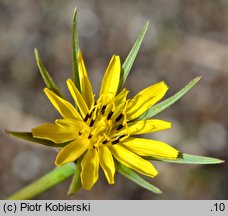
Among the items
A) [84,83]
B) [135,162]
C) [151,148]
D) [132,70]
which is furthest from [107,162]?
[132,70]

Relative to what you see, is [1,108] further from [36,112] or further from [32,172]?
[32,172]

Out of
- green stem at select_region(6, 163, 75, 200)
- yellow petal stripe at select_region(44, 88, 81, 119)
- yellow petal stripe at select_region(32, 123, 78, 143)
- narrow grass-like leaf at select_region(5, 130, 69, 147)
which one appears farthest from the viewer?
green stem at select_region(6, 163, 75, 200)

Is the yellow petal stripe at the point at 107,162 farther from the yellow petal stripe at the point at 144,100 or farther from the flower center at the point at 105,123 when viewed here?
the yellow petal stripe at the point at 144,100

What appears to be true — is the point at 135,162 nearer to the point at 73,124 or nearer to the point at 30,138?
the point at 73,124

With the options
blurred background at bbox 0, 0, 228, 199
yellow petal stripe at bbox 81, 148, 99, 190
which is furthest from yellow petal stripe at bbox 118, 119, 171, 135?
blurred background at bbox 0, 0, 228, 199

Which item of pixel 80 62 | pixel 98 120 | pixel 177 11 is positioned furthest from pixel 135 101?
pixel 177 11

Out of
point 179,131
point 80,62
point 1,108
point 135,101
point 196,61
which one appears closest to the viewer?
point 80,62

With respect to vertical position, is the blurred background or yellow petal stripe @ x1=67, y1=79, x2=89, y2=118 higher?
the blurred background

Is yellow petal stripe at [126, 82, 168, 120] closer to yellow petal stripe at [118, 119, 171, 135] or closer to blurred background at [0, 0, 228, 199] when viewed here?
yellow petal stripe at [118, 119, 171, 135]
